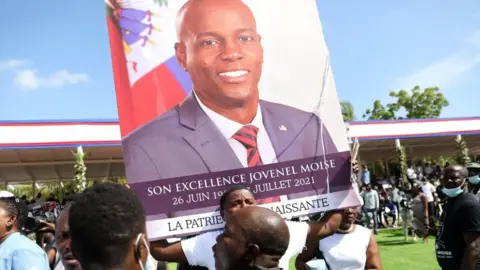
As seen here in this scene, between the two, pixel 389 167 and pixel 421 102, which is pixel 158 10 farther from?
pixel 421 102

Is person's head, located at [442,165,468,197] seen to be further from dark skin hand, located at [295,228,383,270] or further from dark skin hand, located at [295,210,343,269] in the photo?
dark skin hand, located at [295,210,343,269]

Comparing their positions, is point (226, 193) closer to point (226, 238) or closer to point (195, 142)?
point (195, 142)

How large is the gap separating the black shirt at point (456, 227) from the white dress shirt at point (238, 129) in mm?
1973

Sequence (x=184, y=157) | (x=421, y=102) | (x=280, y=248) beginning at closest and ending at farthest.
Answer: (x=280, y=248) → (x=184, y=157) → (x=421, y=102)

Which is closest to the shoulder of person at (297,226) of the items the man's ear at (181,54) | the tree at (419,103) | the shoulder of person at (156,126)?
the shoulder of person at (156,126)

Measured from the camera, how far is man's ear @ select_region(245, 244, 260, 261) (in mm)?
1435

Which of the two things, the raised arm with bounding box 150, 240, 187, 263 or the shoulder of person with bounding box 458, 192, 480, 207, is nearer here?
the raised arm with bounding box 150, 240, 187, 263

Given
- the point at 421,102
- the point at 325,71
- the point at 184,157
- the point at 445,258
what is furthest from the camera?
the point at 421,102

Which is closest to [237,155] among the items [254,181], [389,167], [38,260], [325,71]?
[254,181]

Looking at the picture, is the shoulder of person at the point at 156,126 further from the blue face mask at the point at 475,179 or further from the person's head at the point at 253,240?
the blue face mask at the point at 475,179

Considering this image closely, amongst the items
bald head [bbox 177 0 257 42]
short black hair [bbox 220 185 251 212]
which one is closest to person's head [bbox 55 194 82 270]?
short black hair [bbox 220 185 251 212]

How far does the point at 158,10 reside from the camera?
241cm

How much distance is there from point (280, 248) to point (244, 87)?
1193 millimetres

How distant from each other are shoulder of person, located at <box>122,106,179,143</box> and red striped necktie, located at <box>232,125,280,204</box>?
1.13 ft
